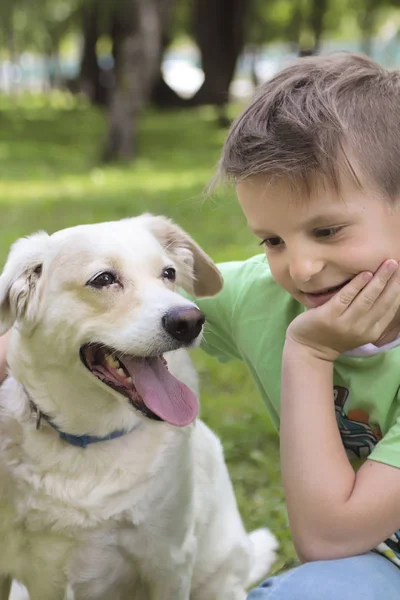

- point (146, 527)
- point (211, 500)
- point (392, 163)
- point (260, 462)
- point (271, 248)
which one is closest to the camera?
point (392, 163)

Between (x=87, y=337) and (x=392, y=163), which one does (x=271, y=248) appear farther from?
(x=87, y=337)

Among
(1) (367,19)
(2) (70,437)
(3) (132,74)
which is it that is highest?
(2) (70,437)

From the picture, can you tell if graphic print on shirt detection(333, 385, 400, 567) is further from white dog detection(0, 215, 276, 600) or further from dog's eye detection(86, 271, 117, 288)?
dog's eye detection(86, 271, 117, 288)

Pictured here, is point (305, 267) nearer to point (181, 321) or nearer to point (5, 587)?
point (181, 321)

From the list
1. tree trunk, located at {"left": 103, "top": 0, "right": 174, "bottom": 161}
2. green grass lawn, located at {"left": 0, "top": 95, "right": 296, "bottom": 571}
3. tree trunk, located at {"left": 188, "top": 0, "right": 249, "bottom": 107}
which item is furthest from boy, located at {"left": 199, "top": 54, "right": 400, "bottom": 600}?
tree trunk, located at {"left": 188, "top": 0, "right": 249, "bottom": 107}

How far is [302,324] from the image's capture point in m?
2.08

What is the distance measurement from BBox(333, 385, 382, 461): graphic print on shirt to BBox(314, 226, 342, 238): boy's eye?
0.44 metres

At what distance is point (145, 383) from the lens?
231cm

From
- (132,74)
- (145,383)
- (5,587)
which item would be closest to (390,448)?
(145,383)

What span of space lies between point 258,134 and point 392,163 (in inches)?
13.1

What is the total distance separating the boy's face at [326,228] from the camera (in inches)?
78.7

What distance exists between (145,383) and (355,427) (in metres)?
0.57

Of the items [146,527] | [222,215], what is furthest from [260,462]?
[222,215]

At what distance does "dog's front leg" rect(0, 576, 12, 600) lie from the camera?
2584 mm
